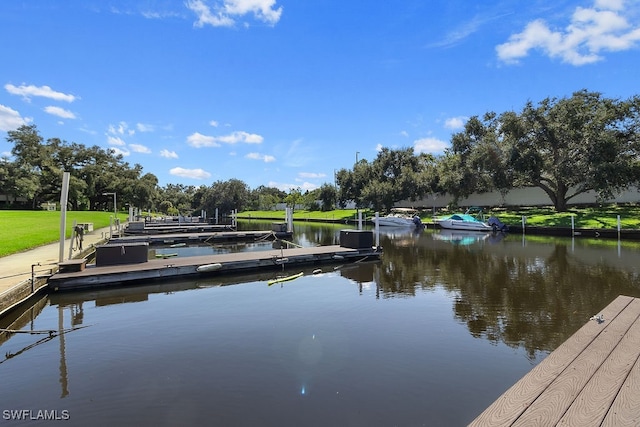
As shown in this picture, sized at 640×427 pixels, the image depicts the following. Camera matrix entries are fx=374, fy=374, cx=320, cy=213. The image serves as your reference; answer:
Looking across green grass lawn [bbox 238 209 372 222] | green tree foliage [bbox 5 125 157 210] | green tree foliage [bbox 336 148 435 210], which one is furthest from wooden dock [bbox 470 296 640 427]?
green tree foliage [bbox 5 125 157 210]

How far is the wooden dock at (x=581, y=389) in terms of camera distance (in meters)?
3.34

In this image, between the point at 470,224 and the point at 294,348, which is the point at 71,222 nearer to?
the point at 294,348

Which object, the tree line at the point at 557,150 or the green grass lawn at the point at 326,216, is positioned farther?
the green grass lawn at the point at 326,216

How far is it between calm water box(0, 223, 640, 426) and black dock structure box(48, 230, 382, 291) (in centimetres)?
59

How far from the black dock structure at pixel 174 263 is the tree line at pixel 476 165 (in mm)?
22625

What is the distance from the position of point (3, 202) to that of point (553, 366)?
68.3 metres

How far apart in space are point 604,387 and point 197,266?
38.6ft

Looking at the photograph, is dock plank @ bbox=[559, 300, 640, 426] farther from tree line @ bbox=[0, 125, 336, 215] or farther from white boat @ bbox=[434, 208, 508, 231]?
tree line @ bbox=[0, 125, 336, 215]

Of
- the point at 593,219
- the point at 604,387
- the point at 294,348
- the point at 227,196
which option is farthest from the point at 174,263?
the point at 227,196

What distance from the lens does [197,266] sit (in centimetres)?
1316

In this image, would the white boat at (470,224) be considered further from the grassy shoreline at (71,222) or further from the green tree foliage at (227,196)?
the green tree foliage at (227,196)

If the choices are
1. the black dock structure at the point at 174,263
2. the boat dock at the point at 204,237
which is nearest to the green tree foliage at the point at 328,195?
the boat dock at the point at 204,237

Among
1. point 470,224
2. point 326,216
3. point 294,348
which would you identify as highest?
point 326,216

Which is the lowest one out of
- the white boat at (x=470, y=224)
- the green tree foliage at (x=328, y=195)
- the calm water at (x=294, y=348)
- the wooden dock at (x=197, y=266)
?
the calm water at (x=294, y=348)
